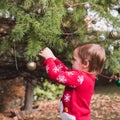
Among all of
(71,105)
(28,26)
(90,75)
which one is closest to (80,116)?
(71,105)

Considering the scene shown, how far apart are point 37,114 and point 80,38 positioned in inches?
111

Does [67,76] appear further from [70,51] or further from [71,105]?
[70,51]

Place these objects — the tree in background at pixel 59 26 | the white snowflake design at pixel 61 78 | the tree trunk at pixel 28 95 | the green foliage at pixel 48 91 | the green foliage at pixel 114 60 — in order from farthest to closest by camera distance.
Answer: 1. the green foliage at pixel 48 91
2. the tree trunk at pixel 28 95
3. the green foliage at pixel 114 60
4. the tree in background at pixel 59 26
5. the white snowflake design at pixel 61 78

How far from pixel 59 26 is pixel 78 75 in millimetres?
557

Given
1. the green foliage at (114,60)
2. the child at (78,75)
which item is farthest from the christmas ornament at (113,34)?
the child at (78,75)

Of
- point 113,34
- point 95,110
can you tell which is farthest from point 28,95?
point 113,34

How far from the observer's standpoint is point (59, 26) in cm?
305

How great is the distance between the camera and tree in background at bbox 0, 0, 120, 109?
117 inches

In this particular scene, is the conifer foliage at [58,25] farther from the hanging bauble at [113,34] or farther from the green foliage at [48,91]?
the green foliage at [48,91]

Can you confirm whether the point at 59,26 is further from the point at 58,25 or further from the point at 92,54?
the point at 92,54

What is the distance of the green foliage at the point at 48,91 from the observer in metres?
7.39

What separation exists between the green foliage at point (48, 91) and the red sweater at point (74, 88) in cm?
457

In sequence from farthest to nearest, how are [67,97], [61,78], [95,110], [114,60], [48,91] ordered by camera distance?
[48,91] < [95,110] < [114,60] < [67,97] < [61,78]

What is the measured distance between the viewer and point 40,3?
300 centimetres
